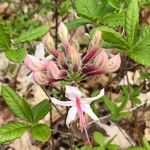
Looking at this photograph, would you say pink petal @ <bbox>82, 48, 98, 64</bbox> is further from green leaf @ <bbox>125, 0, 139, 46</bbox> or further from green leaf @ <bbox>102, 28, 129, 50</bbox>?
green leaf @ <bbox>125, 0, 139, 46</bbox>

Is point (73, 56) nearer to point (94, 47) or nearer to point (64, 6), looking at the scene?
point (94, 47)

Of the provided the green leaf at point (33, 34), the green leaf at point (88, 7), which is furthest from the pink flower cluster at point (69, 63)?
the green leaf at point (88, 7)

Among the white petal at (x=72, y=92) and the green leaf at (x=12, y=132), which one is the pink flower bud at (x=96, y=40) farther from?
the green leaf at (x=12, y=132)

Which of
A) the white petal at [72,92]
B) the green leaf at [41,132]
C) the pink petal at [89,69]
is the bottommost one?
the green leaf at [41,132]

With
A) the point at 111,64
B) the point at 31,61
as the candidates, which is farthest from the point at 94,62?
the point at 31,61

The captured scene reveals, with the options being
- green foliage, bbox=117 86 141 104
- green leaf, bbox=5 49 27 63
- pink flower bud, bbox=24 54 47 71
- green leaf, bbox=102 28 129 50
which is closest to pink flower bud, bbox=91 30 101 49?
green leaf, bbox=102 28 129 50

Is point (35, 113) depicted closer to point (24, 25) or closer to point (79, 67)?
point (79, 67)
